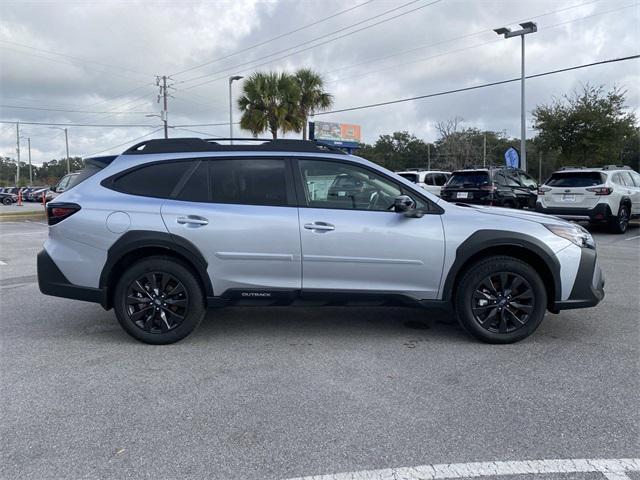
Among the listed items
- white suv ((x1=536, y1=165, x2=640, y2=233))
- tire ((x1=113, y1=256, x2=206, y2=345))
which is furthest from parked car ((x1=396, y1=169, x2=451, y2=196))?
tire ((x1=113, y1=256, x2=206, y2=345))

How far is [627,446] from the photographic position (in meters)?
2.83

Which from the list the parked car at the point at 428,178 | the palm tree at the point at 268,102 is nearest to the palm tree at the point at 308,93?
the palm tree at the point at 268,102

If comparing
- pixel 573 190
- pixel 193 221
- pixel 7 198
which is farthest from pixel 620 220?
pixel 7 198

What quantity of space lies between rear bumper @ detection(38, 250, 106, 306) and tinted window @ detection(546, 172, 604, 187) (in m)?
11.6

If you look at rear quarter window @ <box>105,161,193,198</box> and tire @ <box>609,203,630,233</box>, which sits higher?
rear quarter window @ <box>105,161,193,198</box>

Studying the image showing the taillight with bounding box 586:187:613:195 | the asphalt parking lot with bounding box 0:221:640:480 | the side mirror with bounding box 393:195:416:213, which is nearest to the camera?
the asphalt parking lot with bounding box 0:221:640:480

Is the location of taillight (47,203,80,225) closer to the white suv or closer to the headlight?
the headlight

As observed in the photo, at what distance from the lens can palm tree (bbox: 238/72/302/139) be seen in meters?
27.2

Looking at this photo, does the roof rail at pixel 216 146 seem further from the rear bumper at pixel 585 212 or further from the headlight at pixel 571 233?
the rear bumper at pixel 585 212

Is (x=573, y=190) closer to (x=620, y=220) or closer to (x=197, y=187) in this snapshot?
(x=620, y=220)

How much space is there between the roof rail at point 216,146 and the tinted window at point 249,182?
154 mm

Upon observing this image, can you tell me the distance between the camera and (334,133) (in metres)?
32.9

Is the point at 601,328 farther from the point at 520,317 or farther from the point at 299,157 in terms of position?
the point at 299,157

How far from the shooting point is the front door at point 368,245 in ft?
14.2
